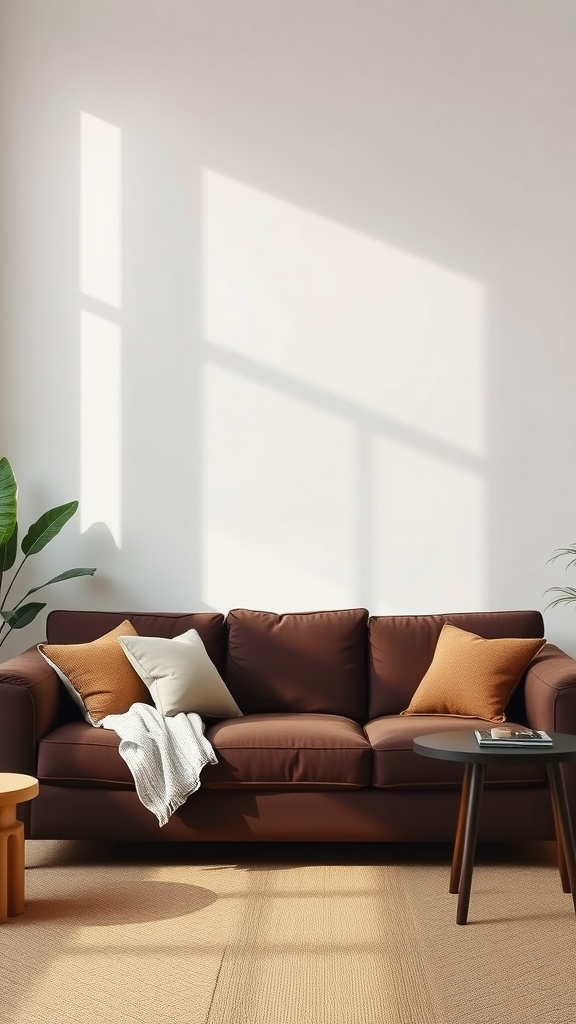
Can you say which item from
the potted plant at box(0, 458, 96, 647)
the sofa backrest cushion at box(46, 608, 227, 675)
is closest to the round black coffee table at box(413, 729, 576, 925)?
the sofa backrest cushion at box(46, 608, 227, 675)

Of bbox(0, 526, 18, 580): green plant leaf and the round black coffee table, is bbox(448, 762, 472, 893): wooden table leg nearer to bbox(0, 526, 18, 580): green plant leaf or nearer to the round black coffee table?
the round black coffee table

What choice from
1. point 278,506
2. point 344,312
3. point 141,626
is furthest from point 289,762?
point 344,312

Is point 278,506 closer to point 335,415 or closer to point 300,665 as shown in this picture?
point 335,415

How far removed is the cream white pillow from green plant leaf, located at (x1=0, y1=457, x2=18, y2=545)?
765mm

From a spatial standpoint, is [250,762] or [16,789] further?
[250,762]

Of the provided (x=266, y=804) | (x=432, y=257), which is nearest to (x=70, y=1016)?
(x=266, y=804)

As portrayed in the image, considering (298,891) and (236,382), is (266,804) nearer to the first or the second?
(298,891)

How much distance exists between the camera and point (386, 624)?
4.10m

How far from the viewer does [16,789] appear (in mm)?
2836

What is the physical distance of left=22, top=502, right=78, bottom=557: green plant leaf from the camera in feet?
14.0

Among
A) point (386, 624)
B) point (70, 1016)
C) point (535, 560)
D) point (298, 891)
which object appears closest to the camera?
point (70, 1016)

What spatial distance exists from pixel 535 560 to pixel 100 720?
2.02 meters

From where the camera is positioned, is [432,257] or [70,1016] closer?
[70,1016]

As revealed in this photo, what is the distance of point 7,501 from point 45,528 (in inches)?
8.5
